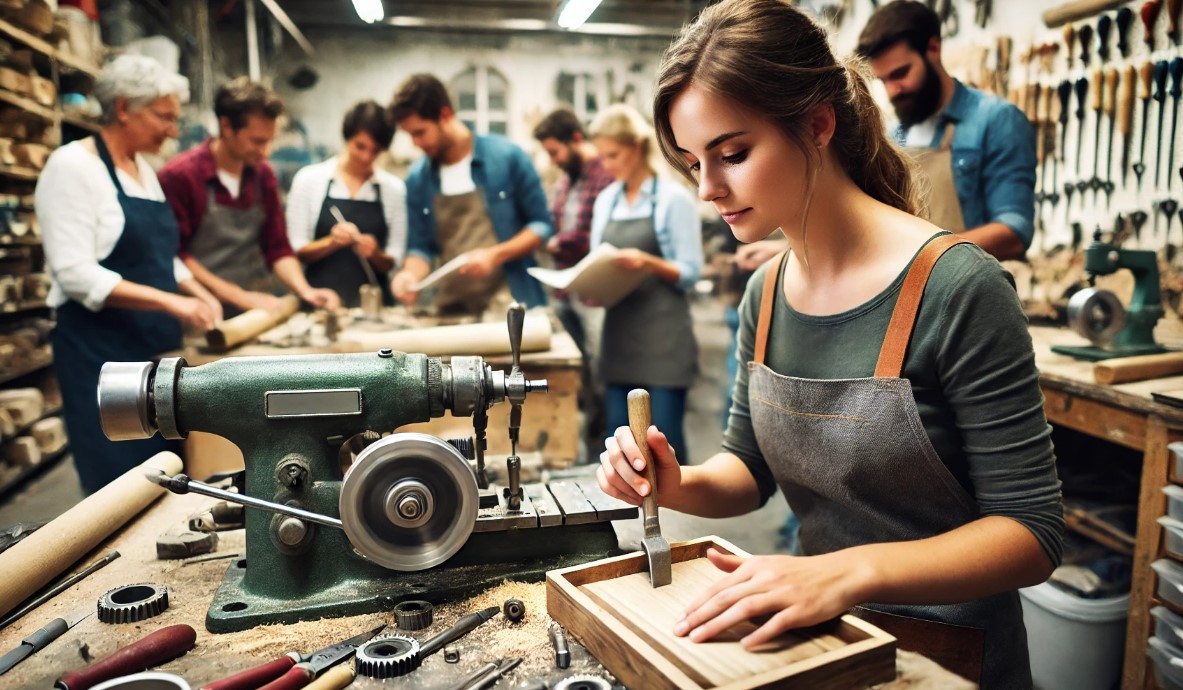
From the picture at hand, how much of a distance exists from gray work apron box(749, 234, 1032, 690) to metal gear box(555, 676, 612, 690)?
0.52 metres

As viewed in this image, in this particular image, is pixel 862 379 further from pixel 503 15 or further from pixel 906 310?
pixel 503 15

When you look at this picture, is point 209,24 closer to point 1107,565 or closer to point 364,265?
point 364,265

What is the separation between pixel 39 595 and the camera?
1.24 m

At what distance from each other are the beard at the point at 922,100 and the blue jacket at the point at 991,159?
6cm

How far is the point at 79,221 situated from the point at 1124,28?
4.08 m

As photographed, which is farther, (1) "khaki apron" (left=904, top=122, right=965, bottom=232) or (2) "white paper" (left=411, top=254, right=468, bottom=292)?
(2) "white paper" (left=411, top=254, right=468, bottom=292)

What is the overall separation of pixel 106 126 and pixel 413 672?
246 cm

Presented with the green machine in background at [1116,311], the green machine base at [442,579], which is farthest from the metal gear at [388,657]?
the green machine in background at [1116,311]

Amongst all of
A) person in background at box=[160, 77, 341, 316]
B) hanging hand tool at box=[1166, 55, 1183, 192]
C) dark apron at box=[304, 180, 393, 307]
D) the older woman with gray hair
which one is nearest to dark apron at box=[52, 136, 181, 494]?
the older woman with gray hair

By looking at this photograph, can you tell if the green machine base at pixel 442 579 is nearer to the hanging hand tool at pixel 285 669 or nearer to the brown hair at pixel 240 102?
the hanging hand tool at pixel 285 669

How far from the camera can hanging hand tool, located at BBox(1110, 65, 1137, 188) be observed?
315cm

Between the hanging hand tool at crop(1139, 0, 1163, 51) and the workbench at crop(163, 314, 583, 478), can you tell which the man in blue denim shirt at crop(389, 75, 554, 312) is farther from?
the hanging hand tool at crop(1139, 0, 1163, 51)

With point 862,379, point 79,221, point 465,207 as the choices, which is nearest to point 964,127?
point 862,379

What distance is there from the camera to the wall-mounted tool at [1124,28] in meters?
3.17
